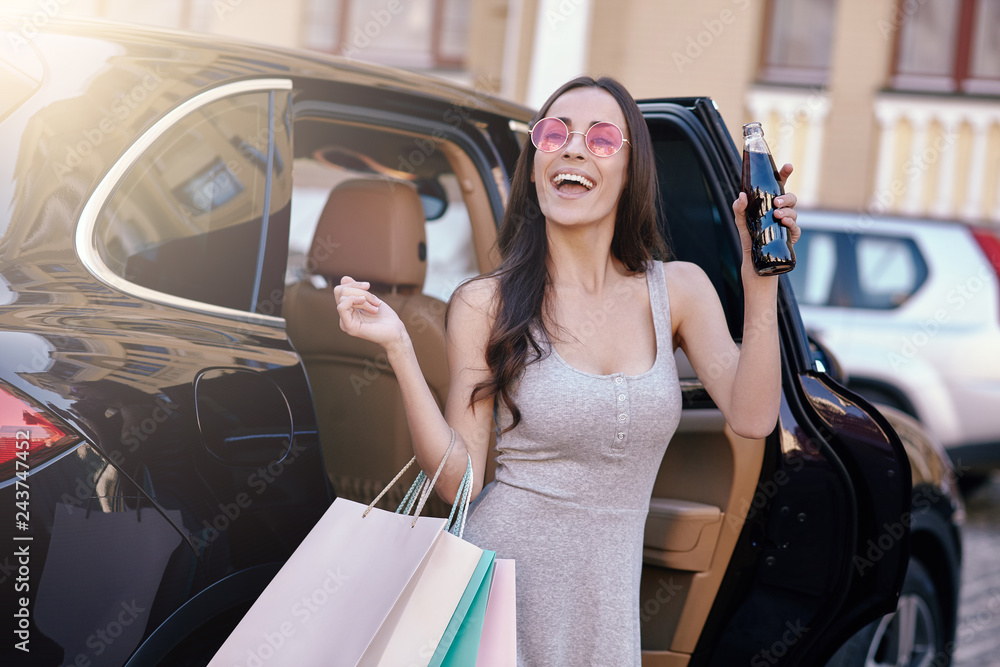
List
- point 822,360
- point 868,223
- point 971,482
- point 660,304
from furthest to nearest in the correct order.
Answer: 1. point 971,482
2. point 868,223
3. point 822,360
4. point 660,304

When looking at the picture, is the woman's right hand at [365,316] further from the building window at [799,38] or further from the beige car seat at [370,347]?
the building window at [799,38]

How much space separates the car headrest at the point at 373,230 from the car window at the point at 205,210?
477mm

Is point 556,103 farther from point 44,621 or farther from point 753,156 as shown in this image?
point 44,621

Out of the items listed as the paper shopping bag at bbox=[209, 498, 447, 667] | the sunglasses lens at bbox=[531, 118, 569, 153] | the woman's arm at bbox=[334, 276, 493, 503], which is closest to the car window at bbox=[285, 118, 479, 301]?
the sunglasses lens at bbox=[531, 118, 569, 153]

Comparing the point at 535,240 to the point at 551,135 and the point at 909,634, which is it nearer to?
the point at 551,135

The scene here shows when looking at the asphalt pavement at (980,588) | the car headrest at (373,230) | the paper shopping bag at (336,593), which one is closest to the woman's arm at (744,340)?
the paper shopping bag at (336,593)

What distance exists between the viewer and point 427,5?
1067 cm

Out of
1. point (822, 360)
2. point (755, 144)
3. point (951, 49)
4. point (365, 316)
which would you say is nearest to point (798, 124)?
point (951, 49)

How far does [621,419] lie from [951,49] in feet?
32.4

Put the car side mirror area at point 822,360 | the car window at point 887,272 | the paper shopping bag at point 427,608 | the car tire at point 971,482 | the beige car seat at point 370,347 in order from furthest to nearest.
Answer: the car tire at point 971,482, the car window at point 887,272, the beige car seat at point 370,347, the car side mirror area at point 822,360, the paper shopping bag at point 427,608

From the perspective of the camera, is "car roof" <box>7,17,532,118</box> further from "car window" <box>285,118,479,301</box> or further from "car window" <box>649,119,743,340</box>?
"car window" <box>649,119,743,340</box>

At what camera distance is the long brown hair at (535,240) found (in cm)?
193

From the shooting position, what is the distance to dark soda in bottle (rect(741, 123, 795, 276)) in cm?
189

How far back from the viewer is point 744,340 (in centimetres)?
199
